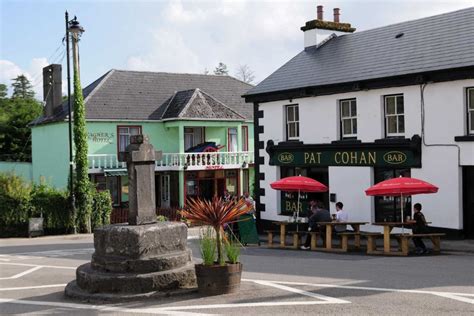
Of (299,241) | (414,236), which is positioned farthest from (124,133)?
(414,236)

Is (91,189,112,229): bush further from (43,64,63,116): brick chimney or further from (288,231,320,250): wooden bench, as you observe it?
(288,231,320,250): wooden bench

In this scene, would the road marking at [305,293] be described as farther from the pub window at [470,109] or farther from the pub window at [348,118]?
the pub window at [348,118]

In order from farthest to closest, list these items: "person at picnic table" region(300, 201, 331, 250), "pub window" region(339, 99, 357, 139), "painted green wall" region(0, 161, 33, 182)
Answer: "painted green wall" region(0, 161, 33, 182) < "pub window" region(339, 99, 357, 139) < "person at picnic table" region(300, 201, 331, 250)

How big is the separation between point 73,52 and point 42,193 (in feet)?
22.5

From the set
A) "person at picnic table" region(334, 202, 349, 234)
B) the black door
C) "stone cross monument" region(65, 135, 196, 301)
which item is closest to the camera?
"stone cross monument" region(65, 135, 196, 301)

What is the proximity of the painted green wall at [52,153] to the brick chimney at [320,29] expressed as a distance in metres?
15.8

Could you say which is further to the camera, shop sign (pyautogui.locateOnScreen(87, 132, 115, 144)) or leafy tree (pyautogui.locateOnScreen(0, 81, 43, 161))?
leafy tree (pyautogui.locateOnScreen(0, 81, 43, 161))

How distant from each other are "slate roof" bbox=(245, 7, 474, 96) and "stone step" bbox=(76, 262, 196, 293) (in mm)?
11706

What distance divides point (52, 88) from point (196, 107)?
8.91m

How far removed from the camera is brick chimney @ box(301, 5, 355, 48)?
2664 centimetres

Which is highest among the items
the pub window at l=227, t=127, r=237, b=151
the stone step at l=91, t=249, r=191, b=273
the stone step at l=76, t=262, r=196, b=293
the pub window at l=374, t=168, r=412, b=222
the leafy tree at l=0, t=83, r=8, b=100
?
the leafy tree at l=0, t=83, r=8, b=100

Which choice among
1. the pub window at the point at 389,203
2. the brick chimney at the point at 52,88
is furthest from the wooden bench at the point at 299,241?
the brick chimney at the point at 52,88

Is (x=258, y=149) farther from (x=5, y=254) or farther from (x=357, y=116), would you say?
(x=5, y=254)

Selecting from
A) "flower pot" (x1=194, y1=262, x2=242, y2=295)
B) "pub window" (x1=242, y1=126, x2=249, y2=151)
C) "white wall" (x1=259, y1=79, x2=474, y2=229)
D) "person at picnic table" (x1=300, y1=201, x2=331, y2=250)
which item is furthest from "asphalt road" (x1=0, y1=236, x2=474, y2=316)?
"pub window" (x1=242, y1=126, x2=249, y2=151)
